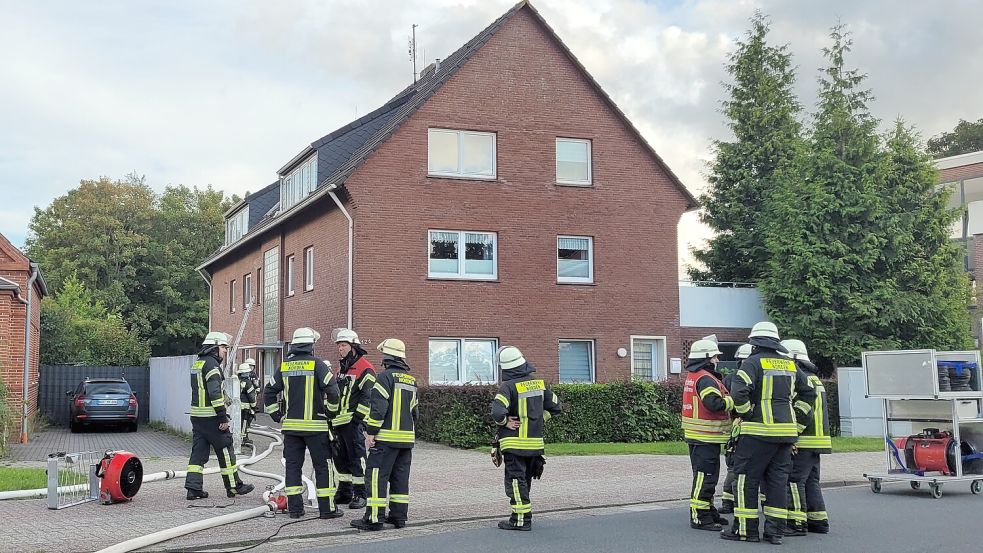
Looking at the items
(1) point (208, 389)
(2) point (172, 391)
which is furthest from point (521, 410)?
(2) point (172, 391)

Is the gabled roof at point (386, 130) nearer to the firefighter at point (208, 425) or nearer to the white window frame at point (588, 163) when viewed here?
the white window frame at point (588, 163)

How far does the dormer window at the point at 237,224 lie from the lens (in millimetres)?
36144

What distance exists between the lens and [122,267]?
57000 mm

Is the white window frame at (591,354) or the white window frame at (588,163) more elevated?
the white window frame at (588,163)

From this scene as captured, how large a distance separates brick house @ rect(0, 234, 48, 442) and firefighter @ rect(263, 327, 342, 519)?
10.7m

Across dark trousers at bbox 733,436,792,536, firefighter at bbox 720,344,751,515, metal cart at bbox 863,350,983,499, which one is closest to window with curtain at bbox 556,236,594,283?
metal cart at bbox 863,350,983,499

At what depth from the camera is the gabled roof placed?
24234 mm

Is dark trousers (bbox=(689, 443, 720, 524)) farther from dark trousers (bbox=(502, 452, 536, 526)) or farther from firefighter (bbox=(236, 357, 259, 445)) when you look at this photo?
firefighter (bbox=(236, 357, 259, 445))

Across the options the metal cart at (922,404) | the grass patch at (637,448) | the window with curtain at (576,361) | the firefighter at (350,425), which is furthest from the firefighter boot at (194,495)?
the window with curtain at (576,361)

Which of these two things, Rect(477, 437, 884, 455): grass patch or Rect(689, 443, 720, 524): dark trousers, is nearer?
Rect(689, 443, 720, 524): dark trousers

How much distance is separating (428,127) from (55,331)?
1592 centimetres

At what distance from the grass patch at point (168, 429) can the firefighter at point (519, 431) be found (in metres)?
13.0

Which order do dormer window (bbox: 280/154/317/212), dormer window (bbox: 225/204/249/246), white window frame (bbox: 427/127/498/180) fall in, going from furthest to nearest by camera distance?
dormer window (bbox: 225/204/249/246) → dormer window (bbox: 280/154/317/212) → white window frame (bbox: 427/127/498/180)

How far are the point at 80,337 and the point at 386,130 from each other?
1899cm
